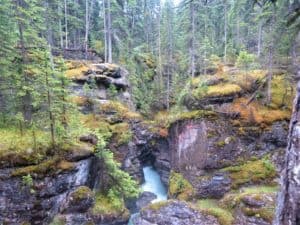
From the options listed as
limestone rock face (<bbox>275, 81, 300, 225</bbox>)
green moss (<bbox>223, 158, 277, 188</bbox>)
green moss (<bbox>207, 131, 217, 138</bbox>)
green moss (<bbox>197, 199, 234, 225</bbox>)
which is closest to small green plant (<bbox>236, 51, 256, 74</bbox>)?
green moss (<bbox>207, 131, 217, 138</bbox>)

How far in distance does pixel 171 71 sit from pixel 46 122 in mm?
26415

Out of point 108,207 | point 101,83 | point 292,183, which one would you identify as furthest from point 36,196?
point 101,83

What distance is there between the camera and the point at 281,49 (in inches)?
930

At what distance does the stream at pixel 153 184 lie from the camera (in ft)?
87.0

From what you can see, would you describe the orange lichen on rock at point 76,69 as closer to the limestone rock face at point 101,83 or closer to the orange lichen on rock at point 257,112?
the limestone rock face at point 101,83

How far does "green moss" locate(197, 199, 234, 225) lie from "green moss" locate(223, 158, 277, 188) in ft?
6.38

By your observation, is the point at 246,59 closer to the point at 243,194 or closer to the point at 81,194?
the point at 243,194

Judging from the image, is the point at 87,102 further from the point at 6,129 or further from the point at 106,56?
the point at 106,56

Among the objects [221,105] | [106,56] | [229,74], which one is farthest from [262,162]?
[106,56]

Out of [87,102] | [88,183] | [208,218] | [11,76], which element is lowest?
[208,218]

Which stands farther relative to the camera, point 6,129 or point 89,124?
point 89,124

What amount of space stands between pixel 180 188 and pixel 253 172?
5.17 meters

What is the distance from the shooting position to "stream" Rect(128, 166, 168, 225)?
87.0ft

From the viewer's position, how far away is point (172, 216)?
709 inches
